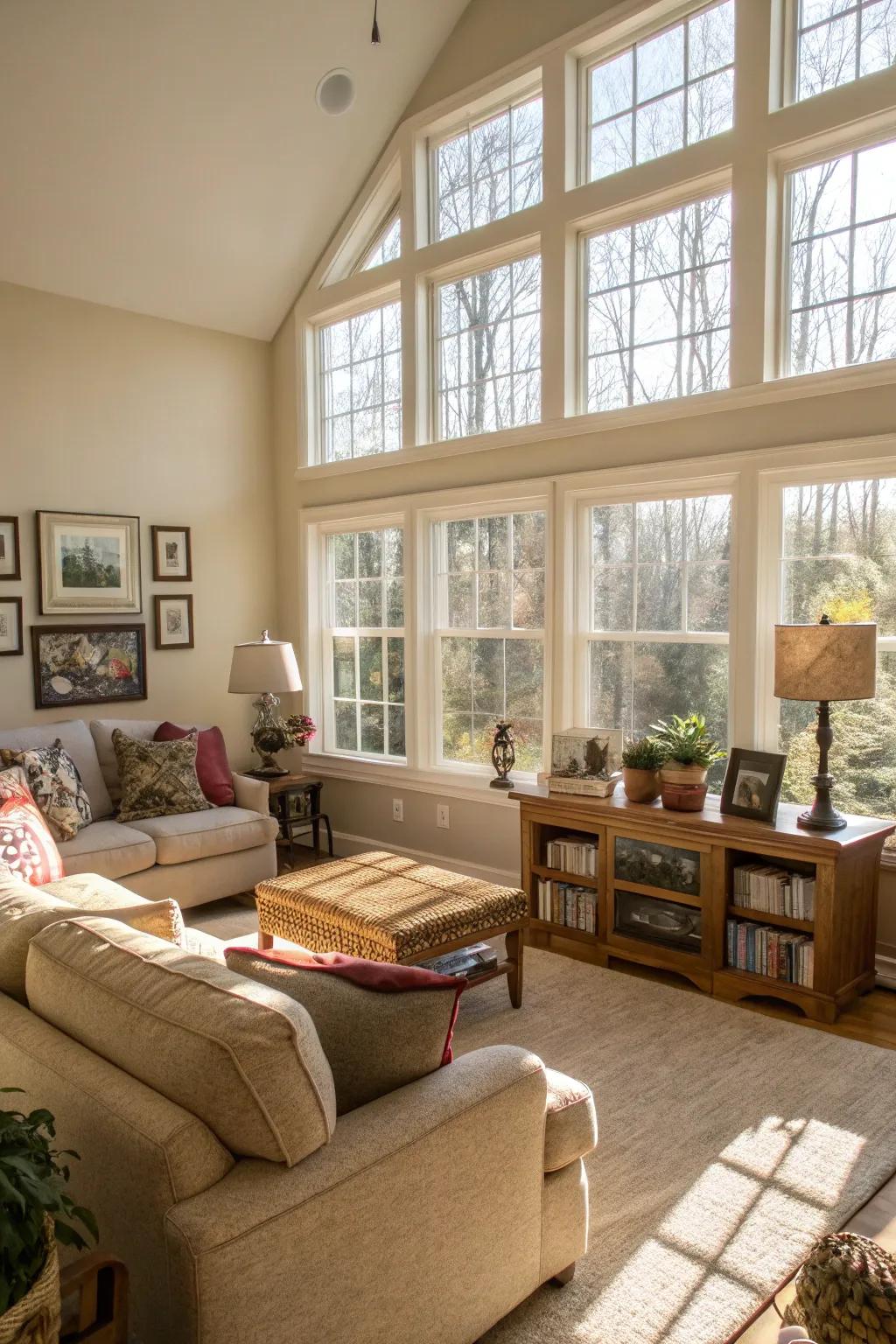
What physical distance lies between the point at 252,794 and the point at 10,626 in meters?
1.48

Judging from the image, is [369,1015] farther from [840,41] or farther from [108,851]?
[840,41]

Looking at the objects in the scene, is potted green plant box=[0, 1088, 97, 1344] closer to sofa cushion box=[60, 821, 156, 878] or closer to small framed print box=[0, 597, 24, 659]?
sofa cushion box=[60, 821, 156, 878]

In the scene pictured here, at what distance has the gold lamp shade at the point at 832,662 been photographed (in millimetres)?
3279

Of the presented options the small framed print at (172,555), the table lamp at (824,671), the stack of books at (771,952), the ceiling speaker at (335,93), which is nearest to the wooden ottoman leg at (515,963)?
the stack of books at (771,952)

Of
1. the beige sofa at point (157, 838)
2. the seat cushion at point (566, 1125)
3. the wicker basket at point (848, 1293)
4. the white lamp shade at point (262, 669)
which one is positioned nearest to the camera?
the wicker basket at point (848, 1293)

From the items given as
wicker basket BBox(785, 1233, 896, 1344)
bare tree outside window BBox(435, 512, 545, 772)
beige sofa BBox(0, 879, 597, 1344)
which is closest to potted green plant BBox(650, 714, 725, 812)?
bare tree outside window BBox(435, 512, 545, 772)

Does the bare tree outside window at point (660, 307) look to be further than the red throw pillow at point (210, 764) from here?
No

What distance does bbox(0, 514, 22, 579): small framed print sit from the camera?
476 cm

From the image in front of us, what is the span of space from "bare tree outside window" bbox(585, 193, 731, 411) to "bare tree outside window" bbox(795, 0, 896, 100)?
51cm

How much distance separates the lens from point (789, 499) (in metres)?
3.83

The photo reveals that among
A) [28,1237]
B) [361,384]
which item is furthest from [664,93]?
[28,1237]

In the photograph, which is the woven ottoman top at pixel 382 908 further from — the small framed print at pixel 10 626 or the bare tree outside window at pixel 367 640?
the small framed print at pixel 10 626

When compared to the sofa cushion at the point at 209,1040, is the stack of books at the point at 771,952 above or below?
below

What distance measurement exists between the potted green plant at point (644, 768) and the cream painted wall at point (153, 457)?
2808mm
